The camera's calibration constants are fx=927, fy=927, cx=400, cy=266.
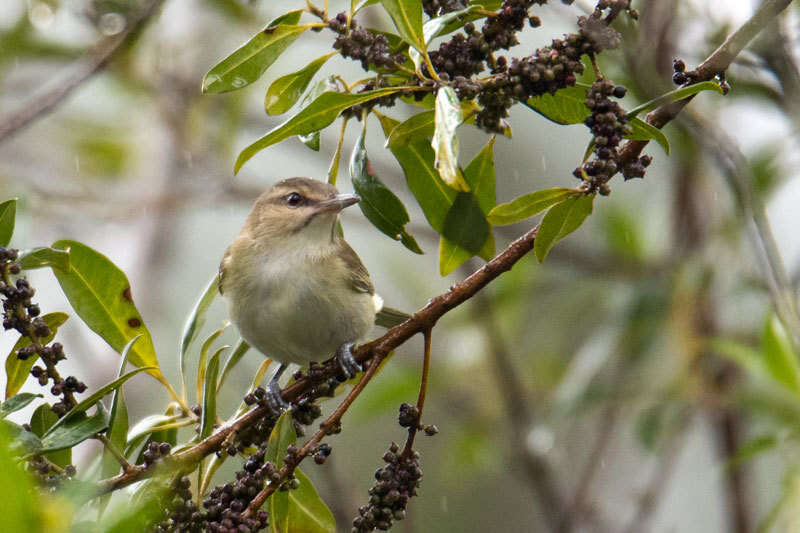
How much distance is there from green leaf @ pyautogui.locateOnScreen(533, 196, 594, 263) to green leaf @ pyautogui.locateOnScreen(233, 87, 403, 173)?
419mm

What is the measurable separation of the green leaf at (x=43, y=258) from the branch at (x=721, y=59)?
1226 mm

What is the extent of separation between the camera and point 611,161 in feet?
5.78

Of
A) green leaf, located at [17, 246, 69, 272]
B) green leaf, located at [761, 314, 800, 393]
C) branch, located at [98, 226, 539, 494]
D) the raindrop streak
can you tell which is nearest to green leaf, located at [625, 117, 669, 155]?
branch, located at [98, 226, 539, 494]

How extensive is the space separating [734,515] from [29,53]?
14.5 ft

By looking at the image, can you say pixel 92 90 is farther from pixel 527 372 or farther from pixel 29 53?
pixel 527 372

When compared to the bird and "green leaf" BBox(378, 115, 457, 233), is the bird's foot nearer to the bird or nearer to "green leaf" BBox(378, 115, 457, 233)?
"green leaf" BBox(378, 115, 457, 233)

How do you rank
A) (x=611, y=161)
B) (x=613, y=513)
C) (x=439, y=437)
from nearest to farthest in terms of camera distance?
(x=611, y=161)
(x=613, y=513)
(x=439, y=437)

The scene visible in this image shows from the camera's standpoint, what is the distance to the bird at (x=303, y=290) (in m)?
3.09

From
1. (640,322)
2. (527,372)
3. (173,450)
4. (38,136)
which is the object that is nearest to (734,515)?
(640,322)

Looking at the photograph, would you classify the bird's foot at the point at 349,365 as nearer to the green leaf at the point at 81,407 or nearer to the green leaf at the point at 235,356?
the green leaf at the point at 235,356

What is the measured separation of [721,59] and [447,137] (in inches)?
25.6

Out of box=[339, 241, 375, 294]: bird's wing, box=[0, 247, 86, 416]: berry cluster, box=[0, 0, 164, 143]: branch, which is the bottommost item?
box=[0, 247, 86, 416]: berry cluster

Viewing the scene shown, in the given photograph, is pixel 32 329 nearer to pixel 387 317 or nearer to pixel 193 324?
pixel 193 324

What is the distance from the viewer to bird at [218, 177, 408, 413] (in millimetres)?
3094
